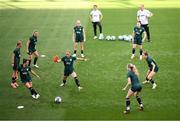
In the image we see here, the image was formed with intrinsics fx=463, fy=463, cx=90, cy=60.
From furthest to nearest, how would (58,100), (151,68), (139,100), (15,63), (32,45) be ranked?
(32,45) → (15,63) → (151,68) → (58,100) → (139,100)

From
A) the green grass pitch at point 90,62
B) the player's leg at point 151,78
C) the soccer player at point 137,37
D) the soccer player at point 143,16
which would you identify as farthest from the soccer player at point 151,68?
the soccer player at point 143,16

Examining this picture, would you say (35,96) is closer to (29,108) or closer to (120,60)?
(29,108)

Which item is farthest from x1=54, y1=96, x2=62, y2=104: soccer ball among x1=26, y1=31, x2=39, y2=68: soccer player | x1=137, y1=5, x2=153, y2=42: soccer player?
x1=137, y1=5, x2=153, y2=42: soccer player

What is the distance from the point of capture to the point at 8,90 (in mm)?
21906

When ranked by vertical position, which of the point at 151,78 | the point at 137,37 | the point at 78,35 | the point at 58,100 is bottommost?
the point at 58,100

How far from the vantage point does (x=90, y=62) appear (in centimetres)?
2495

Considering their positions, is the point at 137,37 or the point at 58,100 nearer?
the point at 58,100

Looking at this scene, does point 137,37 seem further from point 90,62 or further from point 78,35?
point 78,35

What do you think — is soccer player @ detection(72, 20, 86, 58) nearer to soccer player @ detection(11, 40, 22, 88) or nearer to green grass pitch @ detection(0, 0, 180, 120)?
green grass pitch @ detection(0, 0, 180, 120)

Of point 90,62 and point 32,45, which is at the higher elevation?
point 32,45

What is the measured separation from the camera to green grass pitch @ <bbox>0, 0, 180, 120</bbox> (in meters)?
19.6

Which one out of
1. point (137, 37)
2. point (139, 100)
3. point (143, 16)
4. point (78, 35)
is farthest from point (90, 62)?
point (139, 100)

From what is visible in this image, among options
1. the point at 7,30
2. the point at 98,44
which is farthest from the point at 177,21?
the point at 7,30

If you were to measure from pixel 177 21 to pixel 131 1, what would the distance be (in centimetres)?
644
